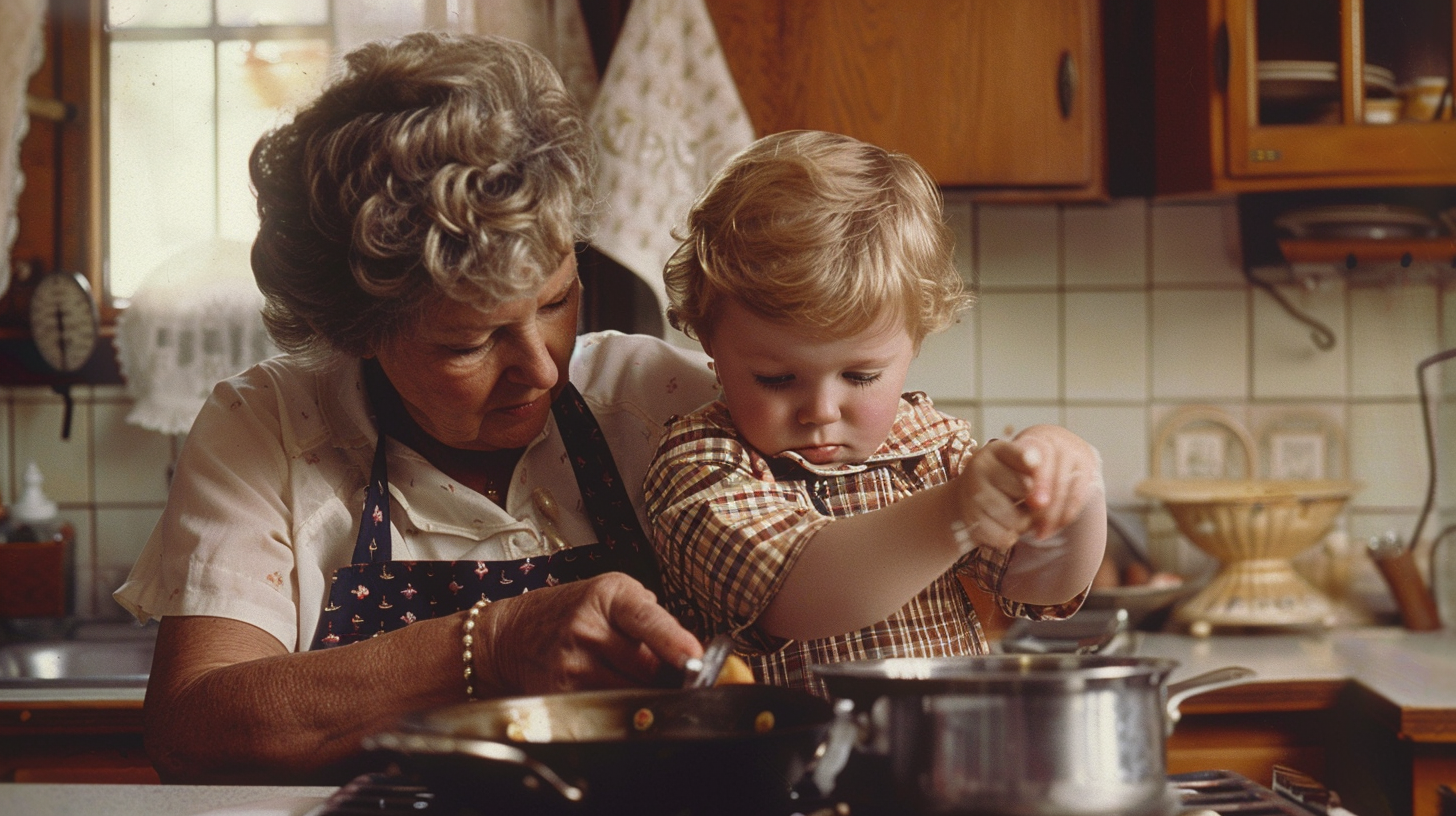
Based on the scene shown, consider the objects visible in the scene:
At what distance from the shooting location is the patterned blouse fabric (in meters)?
1.11

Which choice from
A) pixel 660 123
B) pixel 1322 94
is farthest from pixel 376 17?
pixel 1322 94

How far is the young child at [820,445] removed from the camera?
95 cm

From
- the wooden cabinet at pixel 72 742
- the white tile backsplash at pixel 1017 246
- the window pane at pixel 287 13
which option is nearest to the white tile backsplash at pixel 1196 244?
the white tile backsplash at pixel 1017 246

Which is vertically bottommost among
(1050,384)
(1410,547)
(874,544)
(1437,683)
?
(1437,683)

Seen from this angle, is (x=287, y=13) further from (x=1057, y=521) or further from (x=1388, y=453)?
(x=1388, y=453)

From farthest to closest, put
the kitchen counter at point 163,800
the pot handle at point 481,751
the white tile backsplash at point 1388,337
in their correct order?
the white tile backsplash at point 1388,337
the kitchen counter at point 163,800
the pot handle at point 481,751

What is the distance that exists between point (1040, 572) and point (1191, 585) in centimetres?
135

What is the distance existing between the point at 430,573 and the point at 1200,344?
1.76 meters

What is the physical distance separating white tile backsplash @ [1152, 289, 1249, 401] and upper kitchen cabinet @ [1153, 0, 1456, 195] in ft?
1.18

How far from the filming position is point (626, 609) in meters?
0.86

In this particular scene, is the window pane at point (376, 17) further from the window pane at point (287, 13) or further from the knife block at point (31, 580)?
the knife block at point (31, 580)

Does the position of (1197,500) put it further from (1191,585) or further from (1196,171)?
(1196,171)

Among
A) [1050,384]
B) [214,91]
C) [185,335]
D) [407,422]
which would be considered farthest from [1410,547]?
[214,91]

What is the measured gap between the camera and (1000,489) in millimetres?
779
